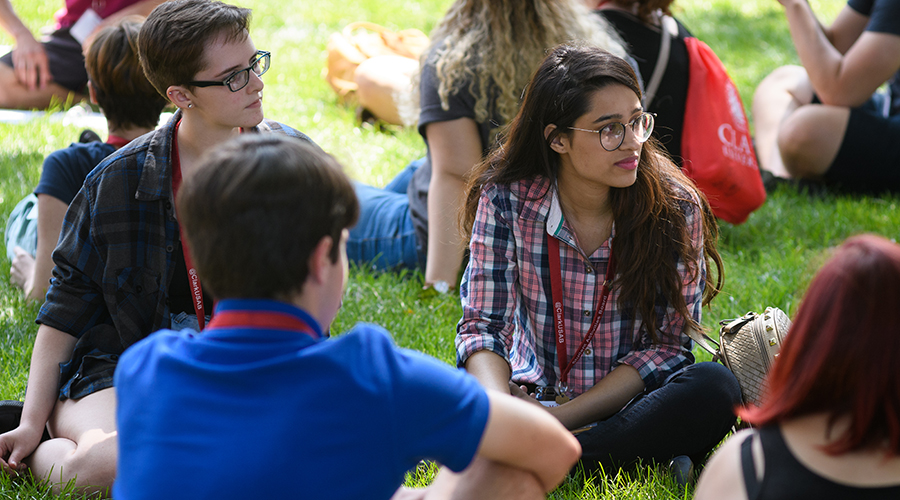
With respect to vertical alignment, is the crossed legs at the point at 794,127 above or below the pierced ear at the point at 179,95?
below

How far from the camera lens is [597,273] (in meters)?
2.68

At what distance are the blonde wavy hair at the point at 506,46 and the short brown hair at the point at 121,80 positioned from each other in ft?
4.03

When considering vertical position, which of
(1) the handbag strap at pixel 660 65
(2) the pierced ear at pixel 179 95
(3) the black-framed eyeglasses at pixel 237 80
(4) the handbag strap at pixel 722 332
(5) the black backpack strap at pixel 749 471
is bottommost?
(4) the handbag strap at pixel 722 332

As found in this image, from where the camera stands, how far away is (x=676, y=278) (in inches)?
103

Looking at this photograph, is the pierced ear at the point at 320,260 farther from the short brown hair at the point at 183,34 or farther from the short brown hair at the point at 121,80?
the short brown hair at the point at 121,80

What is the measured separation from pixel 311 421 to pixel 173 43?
5.38 ft

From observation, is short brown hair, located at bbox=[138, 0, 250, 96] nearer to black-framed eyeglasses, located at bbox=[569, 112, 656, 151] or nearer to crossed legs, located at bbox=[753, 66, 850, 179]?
black-framed eyeglasses, located at bbox=[569, 112, 656, 151]

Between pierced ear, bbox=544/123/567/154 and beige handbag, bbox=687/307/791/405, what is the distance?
696 millimetres

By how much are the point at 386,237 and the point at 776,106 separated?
110 inches

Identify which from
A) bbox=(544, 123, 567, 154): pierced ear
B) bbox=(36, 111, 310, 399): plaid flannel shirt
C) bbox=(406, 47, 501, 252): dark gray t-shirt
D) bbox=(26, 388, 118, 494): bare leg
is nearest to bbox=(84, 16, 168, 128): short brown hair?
bbox=(36, 111, 310, 399): plaid flannel shirt

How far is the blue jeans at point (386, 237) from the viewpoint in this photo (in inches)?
170

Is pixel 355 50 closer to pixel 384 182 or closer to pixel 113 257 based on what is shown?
pixel 384 182

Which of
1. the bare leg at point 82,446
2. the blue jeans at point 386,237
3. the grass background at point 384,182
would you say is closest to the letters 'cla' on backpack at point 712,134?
the grass background at point 384,182

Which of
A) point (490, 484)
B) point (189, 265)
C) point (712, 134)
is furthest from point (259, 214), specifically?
point (712, 134)
